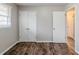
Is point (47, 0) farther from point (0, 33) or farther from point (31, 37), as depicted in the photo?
point (31, 37)

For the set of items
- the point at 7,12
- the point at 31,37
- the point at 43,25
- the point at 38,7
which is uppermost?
the point at 38,7

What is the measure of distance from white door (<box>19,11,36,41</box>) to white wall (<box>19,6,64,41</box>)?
0.26 metres

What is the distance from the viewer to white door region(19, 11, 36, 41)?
8.55 metres

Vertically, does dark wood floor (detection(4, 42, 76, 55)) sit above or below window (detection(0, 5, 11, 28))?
below

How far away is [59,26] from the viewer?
8.27m

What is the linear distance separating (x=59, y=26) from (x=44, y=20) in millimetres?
1051

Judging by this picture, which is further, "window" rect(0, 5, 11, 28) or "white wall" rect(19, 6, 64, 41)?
"white wall" rect(19, 6, 64, 41)

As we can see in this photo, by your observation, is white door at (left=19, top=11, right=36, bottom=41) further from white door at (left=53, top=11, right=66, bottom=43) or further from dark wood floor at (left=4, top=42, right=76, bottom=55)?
dark wood floor at (left=4, top=42, right=76, bottom=55)

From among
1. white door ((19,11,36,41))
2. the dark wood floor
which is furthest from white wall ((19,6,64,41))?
the dark wood floor

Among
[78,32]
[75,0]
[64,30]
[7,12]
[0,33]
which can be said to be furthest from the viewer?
[64,30]

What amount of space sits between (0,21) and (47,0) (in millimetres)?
3444

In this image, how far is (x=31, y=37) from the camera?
8648mm
